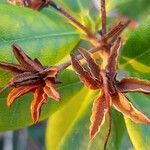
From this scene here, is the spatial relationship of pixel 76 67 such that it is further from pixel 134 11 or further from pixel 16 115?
pixel 134 11

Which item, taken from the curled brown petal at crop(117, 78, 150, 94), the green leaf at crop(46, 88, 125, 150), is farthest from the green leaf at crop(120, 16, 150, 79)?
the curled brown petal at crop(117, 78, 150, 94)

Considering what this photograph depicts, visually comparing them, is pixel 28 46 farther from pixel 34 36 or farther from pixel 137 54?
pixel 137 54

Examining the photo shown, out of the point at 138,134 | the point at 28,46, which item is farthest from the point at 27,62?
the point at 138,134

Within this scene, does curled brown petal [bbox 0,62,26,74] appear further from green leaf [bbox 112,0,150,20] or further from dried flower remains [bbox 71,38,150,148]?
green leaf [bbox 112,0,150,20]

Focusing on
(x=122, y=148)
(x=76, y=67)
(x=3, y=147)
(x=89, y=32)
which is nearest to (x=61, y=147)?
(x=122, y=148)

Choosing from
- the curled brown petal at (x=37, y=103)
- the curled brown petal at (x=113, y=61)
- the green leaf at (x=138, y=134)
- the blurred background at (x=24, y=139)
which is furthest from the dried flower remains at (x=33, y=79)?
the blurred background at (x=24, y=139)

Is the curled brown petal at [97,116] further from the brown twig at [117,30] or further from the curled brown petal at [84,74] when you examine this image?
the brown twig at [117,30]
